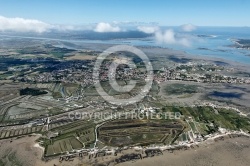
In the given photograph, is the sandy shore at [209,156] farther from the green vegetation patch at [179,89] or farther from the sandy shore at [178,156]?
the green vegetation patch at [179,89]

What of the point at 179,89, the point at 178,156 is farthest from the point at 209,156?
the point at 179,89

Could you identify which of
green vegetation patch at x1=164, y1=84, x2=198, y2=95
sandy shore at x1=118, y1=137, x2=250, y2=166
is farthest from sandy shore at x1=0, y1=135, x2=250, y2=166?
green vegetation patch at x1=164, y1=84, x2=198, y2=95

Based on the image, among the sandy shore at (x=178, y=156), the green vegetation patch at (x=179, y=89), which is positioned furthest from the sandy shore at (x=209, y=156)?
the green vegetation patch at (x=179, y=89)

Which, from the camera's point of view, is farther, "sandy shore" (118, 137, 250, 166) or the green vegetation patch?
the green vegetation patch

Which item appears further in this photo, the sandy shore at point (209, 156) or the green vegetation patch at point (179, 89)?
the green vegetation patch at point (179, 89)

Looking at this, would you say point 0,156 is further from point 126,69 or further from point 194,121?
point 126,69

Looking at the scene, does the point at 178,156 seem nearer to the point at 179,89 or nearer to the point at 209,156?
the point at 209,156

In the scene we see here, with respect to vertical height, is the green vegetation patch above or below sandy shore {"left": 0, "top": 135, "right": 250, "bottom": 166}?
above

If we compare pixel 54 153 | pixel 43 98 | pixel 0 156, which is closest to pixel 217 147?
pixel 54 153

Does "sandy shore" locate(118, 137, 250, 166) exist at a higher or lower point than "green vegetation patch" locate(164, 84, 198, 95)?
Result: lower

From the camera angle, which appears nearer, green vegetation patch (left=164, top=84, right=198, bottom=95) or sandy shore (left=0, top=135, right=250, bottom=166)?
sandy shore (left=0, top=135, right=250, bottom=166)

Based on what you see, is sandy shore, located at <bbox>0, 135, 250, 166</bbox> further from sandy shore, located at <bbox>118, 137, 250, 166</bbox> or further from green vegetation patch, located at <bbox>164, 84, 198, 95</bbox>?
green vegetation patch, located at <bbox>164, 84, 198, 95</bbox>
